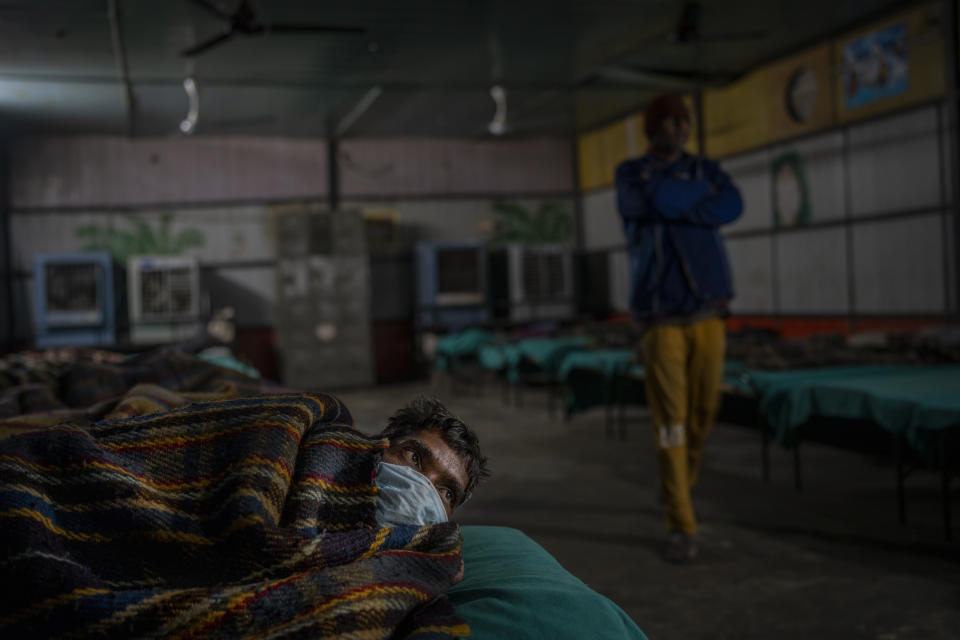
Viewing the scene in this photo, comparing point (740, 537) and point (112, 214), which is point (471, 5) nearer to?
point (740, 537)

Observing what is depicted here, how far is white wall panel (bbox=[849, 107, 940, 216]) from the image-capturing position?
20.4 ft

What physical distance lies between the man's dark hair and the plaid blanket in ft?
0.35

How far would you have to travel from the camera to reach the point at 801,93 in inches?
296

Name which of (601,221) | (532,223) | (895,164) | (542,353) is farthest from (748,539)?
(532,223)

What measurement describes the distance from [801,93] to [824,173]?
83cm

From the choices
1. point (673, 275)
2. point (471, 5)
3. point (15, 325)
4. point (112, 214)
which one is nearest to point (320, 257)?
point (112, 214)

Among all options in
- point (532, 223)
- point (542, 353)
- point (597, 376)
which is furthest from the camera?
point (532, 223)

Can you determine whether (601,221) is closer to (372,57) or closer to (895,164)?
(372,57)

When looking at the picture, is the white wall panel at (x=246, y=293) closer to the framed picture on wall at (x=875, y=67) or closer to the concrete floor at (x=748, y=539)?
the concrete floor at (x=748, y=539)

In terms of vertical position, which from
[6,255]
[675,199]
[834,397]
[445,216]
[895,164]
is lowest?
[834,397]

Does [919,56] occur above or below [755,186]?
above

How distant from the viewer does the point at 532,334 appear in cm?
856

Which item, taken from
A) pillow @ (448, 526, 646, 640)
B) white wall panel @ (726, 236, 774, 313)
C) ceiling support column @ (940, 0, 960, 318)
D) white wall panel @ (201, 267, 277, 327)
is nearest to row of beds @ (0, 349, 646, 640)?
pillow @ (448, 526, 646, 640)

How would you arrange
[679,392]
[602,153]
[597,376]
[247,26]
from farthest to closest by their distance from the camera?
[602,153], [597,376], [247,26], [679,392]
